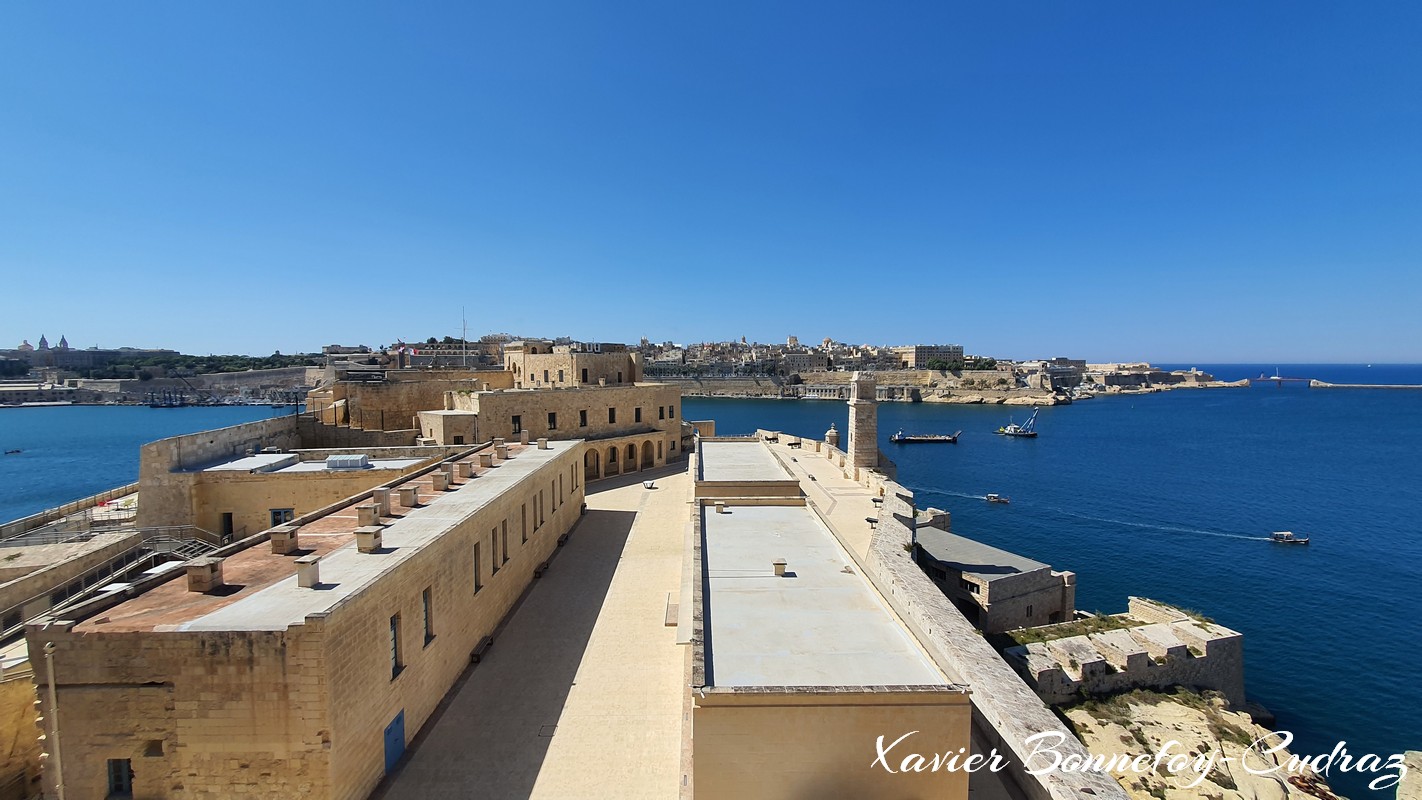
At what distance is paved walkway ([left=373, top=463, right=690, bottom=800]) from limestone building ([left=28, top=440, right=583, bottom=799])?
0.75m

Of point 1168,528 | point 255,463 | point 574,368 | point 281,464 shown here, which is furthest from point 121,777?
point 1168,528

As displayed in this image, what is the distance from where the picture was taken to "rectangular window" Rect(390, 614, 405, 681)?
9180 mm

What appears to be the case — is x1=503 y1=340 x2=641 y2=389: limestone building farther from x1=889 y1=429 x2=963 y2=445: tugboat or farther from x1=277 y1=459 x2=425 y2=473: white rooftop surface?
x1=889 y1=429 x2=963 y2=445: tugboat

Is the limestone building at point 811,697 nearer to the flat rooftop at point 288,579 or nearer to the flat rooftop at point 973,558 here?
the flat rooftop at point 288,579

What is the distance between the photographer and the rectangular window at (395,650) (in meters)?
9.18

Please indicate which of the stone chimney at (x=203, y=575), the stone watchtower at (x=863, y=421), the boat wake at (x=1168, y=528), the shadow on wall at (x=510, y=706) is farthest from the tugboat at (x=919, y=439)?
the stone chimney at (x=203, y=575)

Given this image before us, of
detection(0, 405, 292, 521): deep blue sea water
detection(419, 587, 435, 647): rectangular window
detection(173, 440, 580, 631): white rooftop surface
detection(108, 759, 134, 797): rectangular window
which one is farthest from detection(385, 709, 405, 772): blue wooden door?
detection(0, 405, 292, 521): deep blue sea water

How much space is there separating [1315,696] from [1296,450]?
62.3m

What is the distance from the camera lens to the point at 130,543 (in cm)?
1583

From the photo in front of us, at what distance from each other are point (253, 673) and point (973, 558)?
727 inches

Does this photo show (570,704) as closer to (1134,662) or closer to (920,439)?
(1134,662)

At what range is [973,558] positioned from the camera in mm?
19641

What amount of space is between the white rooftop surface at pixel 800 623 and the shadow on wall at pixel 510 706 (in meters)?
3.65

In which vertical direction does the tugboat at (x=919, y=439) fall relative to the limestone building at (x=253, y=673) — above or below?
below
